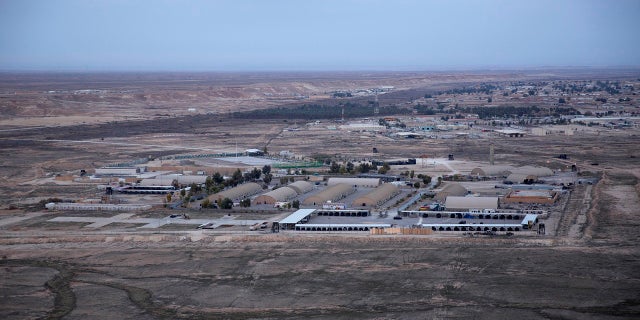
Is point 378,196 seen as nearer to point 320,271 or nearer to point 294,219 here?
point 294,219

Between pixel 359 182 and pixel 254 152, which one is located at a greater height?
pixel 359 182

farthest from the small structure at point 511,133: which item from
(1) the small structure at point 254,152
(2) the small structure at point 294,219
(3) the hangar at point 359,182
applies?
(2) the small structure at point 294,219

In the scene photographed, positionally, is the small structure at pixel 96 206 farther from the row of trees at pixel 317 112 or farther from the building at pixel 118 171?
the row of trees at pixel 317 112

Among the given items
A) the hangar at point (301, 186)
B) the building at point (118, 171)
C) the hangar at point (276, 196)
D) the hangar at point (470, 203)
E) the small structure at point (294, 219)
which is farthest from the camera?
the building at point (118, 171)

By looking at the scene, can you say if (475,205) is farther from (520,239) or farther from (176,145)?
(176,145)

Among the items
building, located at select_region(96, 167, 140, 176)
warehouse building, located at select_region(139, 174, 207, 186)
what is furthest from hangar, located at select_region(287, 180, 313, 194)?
building, located at select_region(96, 167, 140, 176)

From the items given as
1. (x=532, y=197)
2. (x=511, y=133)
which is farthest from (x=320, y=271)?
(x=511, y=133)

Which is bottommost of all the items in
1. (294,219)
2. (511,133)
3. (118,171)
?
(511,133)
